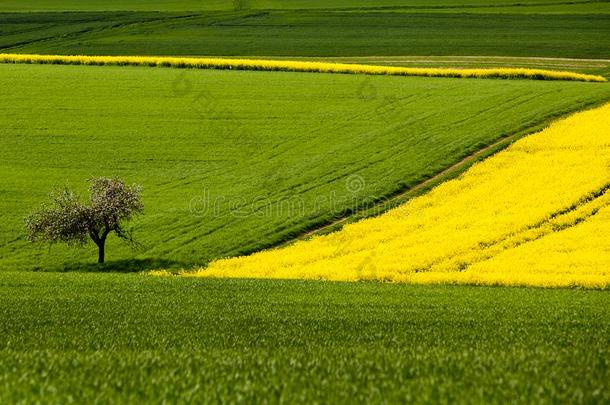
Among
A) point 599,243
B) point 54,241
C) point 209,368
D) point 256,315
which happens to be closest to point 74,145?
point 54,241

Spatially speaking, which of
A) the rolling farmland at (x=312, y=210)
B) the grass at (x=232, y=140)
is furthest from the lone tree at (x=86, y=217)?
the grass at (x=232, y=140)

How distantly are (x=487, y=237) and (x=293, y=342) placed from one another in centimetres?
1689

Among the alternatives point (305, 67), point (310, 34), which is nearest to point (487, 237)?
point (305, 67)

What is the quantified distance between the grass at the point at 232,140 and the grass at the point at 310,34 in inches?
539

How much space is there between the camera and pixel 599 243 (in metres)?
27.3

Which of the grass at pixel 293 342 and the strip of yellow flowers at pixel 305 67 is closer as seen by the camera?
the grass at pixel 293 342

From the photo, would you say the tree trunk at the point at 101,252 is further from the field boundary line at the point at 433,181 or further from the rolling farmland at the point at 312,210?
the field boundary line at the point at 433,181

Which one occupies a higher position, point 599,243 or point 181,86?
point 181,86

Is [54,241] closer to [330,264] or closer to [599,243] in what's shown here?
[330,264]

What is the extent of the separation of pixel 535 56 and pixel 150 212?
4352 centimetres

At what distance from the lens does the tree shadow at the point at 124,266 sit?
30169 mm

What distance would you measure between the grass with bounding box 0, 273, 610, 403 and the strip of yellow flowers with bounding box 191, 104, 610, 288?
312cm

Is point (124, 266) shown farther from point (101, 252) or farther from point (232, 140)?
point (232, 140)

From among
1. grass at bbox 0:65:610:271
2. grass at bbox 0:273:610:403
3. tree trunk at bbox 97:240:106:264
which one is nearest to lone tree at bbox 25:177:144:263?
tree trunk at bbox 97:240:106:264
